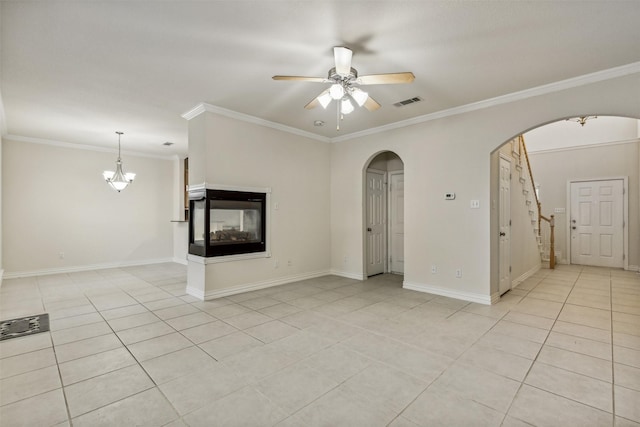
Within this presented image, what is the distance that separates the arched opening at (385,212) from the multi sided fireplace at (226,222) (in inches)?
86.2

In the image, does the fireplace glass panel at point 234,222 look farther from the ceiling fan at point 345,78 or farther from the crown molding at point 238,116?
the ceiling fan at point 345,78

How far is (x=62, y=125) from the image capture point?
517cm

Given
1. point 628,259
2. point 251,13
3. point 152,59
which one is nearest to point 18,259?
point 152,59

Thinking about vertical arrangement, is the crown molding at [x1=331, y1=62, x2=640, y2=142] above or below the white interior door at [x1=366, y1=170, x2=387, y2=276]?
above

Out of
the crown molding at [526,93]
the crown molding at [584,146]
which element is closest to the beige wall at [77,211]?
the crown molding at [526,93]

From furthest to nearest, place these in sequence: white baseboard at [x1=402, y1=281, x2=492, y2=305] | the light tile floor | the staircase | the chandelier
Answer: the chandelier, the staircase, white baseboard at [x1=402, y1=281, x2=492, y2=305], the light tile floor

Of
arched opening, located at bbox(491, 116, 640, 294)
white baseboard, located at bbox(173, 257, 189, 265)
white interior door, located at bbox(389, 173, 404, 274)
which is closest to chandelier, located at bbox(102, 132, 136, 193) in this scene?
white baseboard, located at bbox(173, 257, 189, 265)

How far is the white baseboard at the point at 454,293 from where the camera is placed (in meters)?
4.12

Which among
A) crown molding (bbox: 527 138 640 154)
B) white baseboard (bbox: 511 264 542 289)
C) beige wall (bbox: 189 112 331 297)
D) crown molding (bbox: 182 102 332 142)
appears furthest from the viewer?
crown molding (bbox: 527 138 640 154)

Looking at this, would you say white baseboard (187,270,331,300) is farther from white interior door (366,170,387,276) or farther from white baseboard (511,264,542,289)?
white baseboard (511,264,542,289)

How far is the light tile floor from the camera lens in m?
1.88

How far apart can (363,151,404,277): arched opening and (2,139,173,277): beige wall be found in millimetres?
5308

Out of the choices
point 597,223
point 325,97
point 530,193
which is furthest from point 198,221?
point 597,223

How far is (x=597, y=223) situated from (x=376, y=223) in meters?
5.40
